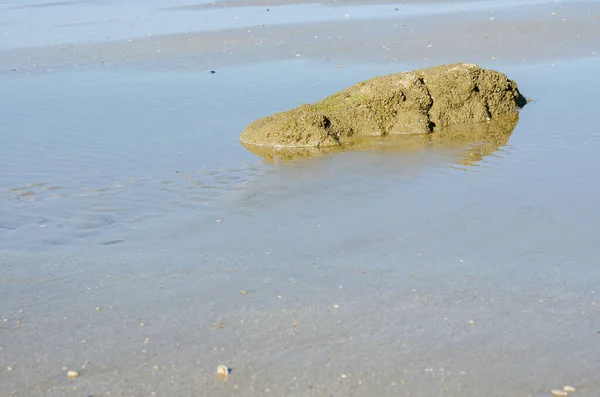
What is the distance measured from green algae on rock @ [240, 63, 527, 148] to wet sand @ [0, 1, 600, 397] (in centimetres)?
48

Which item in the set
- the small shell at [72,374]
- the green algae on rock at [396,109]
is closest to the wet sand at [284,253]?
the small shell at [72,374]

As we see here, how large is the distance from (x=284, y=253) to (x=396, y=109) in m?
4.00

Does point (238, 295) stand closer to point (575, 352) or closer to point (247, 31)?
point (575, 352)

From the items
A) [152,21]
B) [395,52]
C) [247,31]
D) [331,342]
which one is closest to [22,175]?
[331,342]

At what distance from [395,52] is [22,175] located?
805 cm

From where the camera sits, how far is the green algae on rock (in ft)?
29.6

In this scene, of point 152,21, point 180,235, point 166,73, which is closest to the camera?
point 180,235

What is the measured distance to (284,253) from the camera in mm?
5930

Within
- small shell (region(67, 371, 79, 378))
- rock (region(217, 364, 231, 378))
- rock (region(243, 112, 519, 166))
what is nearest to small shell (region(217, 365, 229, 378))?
rock (region(217, 364, 231, 378))

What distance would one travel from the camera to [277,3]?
23.2 meters

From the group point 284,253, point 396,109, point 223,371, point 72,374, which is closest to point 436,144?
point 396,109

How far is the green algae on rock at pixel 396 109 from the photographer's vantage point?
29.6 ft

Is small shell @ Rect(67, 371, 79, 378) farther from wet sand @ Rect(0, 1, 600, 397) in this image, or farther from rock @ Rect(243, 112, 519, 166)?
rock @ Rect(243, 112, 519, 166)

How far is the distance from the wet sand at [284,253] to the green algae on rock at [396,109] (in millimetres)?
479
